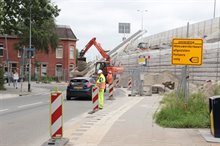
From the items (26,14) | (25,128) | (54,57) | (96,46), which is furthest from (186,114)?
(54,57)

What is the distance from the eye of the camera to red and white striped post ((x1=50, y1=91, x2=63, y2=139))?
10.2 meters

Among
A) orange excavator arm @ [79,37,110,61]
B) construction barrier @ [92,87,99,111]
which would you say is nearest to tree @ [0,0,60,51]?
orange excavator arm @ [79,37,110,61]

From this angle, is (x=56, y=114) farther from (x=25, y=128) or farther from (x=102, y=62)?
(x=102, y=62)

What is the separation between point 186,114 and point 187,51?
2.59 metres

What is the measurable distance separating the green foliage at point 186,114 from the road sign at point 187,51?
51.1 inches

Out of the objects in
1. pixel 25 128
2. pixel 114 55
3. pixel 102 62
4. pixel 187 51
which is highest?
pixel 114 55

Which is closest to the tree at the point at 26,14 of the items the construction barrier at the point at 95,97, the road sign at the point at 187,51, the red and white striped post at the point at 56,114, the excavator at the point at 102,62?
the excavator at the point at 102,62

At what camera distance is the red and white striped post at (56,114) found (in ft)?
33.6

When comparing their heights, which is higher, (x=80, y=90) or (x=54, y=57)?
(x=54, y=57)

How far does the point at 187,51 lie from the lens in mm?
15641

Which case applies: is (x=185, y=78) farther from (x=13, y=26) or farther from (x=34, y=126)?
(x=13, y=26)

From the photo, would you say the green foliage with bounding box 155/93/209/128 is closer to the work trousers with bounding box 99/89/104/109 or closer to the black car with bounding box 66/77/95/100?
the work trousers with bounding box 99/89/104/109

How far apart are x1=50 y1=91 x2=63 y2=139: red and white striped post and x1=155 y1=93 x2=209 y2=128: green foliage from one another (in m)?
3.78

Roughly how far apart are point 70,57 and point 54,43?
1924cm
